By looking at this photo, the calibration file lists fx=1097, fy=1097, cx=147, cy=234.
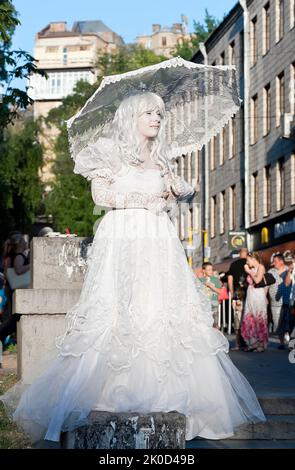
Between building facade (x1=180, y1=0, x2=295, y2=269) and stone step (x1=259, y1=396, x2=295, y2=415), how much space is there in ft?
94.4

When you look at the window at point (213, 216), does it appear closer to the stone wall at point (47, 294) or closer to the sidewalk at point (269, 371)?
the sidewalk at point (269, 371)

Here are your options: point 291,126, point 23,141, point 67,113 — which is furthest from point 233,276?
point 67,113

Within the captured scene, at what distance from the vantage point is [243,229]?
47.0 meters

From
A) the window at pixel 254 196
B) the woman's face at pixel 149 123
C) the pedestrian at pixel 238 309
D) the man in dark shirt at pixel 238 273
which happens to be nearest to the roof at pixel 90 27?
the window at pixel 254 196

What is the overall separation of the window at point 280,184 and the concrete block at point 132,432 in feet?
117

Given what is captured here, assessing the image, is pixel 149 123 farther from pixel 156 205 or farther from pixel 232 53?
pixel 232 53

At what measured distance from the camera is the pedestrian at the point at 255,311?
17.3 meters

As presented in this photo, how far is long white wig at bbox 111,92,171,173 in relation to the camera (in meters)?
7.70

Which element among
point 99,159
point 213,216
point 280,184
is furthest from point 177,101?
point 213,216

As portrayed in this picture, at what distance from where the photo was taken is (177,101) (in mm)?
8633

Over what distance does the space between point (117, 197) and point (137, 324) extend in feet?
3.02

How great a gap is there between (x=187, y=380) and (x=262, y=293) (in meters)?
10.5
